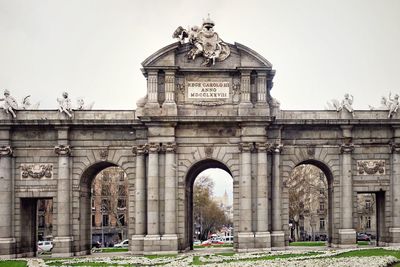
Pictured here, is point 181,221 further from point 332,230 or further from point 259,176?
point 332,230

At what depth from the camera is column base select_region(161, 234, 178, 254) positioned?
3769 cm

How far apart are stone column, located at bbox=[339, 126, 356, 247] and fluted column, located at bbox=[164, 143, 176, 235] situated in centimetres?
1040

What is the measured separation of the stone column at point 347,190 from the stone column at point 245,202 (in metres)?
5.90

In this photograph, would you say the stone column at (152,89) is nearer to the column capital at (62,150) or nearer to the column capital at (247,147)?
the column capital at (62,150)

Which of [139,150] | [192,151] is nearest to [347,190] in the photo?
[192,151]

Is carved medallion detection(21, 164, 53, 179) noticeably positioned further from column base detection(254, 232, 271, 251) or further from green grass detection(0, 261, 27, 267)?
column base detection(254, 232, 271, 251)

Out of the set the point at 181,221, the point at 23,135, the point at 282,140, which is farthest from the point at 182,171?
the point at 23,135

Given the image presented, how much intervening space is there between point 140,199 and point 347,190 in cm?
1275

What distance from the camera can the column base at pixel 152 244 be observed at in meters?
37.6

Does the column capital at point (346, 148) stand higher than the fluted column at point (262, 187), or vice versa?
the column capital at point (346, 148)

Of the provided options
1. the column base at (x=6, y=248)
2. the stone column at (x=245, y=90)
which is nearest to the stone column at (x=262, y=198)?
the stone column at (x=245, y=90)

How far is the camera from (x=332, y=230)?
1598 inches

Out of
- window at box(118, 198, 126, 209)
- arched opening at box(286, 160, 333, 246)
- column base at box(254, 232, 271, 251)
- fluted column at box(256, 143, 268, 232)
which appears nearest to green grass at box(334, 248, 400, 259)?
column base at box(254, 232, 271, 251)

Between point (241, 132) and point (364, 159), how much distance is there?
8.13 meters
